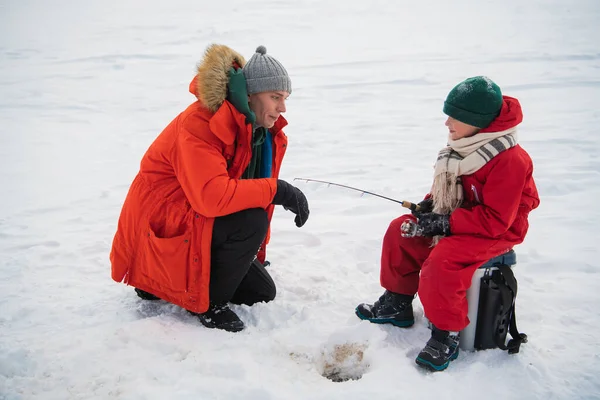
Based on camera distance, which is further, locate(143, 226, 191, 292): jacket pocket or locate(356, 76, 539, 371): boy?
locate(143, 226, 191, 292): jacket pocket

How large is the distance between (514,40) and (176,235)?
12.3m

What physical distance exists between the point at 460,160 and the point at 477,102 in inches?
11.9

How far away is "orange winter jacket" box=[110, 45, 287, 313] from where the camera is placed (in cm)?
258

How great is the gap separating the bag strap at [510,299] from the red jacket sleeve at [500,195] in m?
0.26


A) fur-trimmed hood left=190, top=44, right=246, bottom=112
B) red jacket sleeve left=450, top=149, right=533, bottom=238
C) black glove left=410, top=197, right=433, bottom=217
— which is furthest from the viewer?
black glove left=410, top=197, right=433, bottom=217

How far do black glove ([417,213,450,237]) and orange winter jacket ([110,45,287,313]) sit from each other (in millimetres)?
829

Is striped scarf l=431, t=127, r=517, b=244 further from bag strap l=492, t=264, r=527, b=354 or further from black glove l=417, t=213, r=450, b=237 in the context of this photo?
bag strap l=492, t=264, r=527, b=354

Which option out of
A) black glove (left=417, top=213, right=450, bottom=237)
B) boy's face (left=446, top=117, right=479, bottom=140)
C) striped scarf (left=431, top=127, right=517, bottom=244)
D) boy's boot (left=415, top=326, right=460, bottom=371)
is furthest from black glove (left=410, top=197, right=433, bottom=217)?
boy's boot (left=415, top=326, right=460, bottom=371)

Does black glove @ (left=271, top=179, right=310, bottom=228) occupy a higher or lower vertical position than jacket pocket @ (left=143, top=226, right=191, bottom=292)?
higher

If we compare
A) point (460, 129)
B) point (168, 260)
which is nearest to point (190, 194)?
point (168, 260)

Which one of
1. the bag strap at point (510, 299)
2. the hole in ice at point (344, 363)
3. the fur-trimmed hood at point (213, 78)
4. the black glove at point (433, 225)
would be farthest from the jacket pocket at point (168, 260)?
the bag strap at point (510, 299)

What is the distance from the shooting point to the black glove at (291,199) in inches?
111

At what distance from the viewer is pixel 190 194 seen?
8.57 ft

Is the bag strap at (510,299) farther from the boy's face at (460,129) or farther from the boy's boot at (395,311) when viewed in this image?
the boy's face at (460,129)
